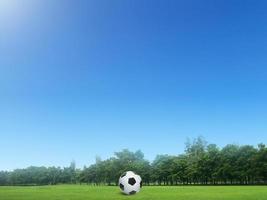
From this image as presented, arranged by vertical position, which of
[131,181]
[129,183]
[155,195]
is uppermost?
[131,181]

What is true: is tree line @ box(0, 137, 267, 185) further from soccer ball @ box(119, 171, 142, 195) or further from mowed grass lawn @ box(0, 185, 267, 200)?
soccer ball @ box(119, 171, 142, 195)

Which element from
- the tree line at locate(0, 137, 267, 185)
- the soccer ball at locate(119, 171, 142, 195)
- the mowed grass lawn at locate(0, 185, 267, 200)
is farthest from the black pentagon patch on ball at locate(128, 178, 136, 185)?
the tree line at locate(0, 137, 267, 185)

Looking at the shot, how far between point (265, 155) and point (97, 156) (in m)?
91.1

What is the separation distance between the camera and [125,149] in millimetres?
137125

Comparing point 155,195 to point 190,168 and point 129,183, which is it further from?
point 190,168

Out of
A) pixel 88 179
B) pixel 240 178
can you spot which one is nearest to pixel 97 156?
pixel 88 179

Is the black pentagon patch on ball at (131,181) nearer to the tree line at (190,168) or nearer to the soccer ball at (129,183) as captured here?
the soccer ball at (129,183)

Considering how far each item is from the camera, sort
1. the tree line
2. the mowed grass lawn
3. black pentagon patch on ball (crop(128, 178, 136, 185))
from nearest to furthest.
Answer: the mowed grass lawn < black pentagon patch on ball (crop(128, 178, 136, 185)) < the tree line

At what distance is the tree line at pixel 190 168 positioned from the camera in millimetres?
82750

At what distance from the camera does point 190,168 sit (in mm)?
97812

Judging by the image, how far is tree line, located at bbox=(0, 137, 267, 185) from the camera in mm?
82750

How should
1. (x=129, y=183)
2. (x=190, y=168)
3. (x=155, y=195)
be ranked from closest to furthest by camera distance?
(x=129, y=183) < (x=155, y=195) < (x=190, y=168)

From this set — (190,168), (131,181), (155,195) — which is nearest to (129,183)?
(131,181)

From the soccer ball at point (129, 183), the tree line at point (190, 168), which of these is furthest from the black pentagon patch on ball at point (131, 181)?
the tree line at point (190, 168)
